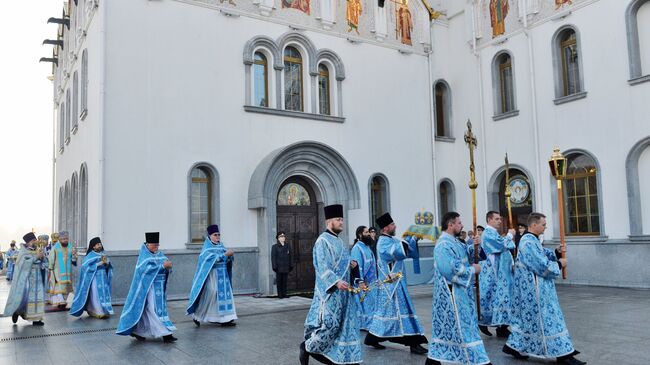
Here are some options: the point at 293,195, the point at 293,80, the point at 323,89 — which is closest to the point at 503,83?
the point at 323,89

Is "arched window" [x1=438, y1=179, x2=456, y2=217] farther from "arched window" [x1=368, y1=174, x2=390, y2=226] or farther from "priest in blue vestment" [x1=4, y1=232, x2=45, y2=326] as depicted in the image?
"priest in blue vestment" [x1=4, y1=232, x2=45, y2=326]

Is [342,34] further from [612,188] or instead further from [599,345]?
[599,345]

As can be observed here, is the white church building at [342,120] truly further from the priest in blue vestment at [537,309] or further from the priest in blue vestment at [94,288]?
the priest in blue vestment at [537,309]

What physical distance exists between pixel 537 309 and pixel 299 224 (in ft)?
33.6

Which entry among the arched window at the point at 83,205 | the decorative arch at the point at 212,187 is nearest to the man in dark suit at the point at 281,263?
the decorative arch at the point at 212,187

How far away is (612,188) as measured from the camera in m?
15.5

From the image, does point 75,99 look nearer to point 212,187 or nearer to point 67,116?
point 67,116

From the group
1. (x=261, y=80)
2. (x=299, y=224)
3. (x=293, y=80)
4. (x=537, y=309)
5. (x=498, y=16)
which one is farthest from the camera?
(x=498, y=16)

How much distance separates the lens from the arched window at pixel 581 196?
16.1 meters

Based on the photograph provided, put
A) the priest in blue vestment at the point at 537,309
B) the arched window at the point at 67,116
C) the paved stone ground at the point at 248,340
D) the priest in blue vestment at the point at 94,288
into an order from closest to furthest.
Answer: the priest in blue vestment at the point at 537,309
the paved stone ground at the point at 248,340
the priest in blue vestment at the point at 94,288
the arched window at the point at 67,116

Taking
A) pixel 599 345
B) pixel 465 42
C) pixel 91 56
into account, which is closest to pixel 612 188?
pixel 465 42

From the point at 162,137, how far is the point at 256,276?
4.40 meters

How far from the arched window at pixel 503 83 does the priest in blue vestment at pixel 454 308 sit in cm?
1316

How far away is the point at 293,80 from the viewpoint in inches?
675
